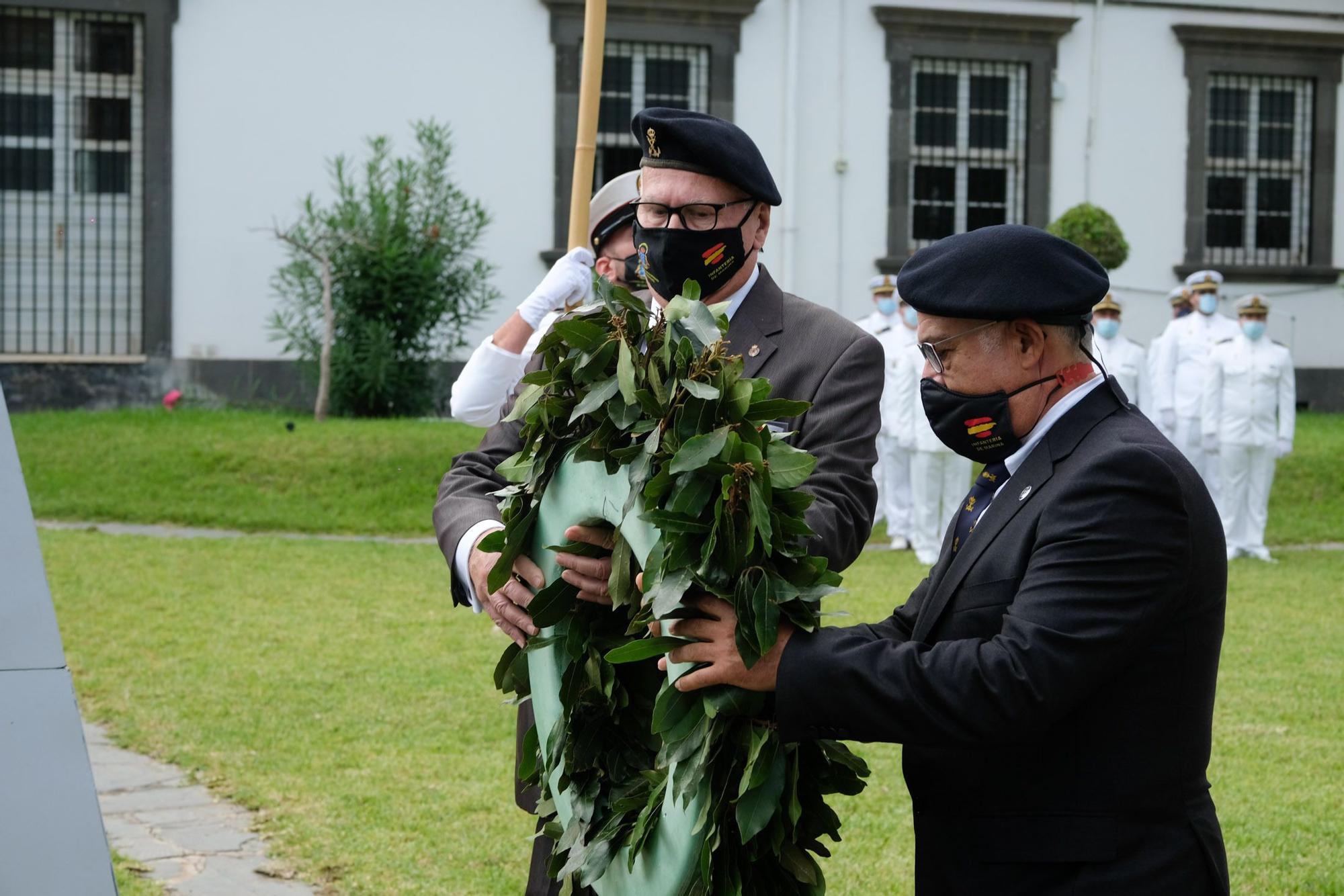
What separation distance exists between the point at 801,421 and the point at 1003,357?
0.48 m

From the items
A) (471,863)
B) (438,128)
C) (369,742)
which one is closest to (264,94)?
(438,128)

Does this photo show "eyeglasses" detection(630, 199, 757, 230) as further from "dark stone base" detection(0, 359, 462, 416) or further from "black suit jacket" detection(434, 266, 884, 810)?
"dark stone base" detection(0, 359, 462, 416)

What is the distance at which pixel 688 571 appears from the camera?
2080 mm

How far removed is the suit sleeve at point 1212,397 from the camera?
1358 cm

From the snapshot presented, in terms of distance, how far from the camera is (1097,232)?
61.6 feet

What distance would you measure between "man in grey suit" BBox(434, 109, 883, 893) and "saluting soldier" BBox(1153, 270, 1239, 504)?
1169 cm

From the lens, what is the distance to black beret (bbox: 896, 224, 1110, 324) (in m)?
2.22

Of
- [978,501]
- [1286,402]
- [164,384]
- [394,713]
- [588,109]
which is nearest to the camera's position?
[978,501]

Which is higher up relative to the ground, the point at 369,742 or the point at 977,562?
the point at 977,562

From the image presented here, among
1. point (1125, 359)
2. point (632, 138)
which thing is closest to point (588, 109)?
point (1125, 359)

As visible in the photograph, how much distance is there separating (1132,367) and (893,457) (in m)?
2.30

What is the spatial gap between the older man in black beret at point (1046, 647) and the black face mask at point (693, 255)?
58 cm

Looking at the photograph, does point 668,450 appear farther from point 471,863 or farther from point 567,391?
point 471,863

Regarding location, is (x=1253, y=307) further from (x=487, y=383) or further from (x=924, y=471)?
(x=487, y=383)
